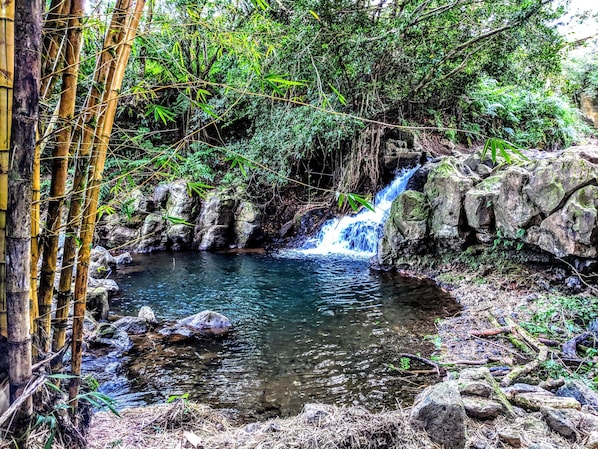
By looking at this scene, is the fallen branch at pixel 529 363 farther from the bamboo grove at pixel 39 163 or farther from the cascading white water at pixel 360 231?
the cascading white water at pixel 360 231

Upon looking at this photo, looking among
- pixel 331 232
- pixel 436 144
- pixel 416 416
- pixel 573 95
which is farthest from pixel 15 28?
pixel 573 95

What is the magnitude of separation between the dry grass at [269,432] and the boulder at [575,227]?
446 centimetres

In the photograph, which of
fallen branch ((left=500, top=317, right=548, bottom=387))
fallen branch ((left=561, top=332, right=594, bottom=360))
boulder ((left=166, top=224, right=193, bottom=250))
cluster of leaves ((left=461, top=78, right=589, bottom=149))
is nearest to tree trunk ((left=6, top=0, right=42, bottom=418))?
fallen branch ((left=500, top=317, right=548, bottom=387))

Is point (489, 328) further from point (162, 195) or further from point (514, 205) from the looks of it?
point (162, 195)

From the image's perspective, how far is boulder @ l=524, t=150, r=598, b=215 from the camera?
5064 millimetres

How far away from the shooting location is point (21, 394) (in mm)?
991

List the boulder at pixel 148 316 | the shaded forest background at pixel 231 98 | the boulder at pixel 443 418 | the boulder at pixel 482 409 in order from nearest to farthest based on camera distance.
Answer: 1. the shaded forest background at pixel 231 98
2. the boulder at pixel 443 418
3. the boulder at pixel 482 409
4. the boulder at pixel 148 316

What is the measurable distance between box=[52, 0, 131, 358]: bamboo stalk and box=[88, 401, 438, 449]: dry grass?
2.38 ft

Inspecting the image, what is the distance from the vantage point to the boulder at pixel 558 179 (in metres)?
5.06

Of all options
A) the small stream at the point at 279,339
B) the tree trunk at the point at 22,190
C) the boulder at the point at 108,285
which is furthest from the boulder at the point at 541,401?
the boulder at the point at 108,285

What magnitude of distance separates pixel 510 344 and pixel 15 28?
16.2ft

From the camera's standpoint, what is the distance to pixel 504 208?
5988 millimetres

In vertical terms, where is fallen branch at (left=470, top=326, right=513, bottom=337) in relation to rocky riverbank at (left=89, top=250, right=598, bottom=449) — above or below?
below

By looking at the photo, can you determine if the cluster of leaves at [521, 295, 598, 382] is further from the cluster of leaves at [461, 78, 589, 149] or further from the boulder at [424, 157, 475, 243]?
the cluster of leaves at [461, 78, 589, 149]
